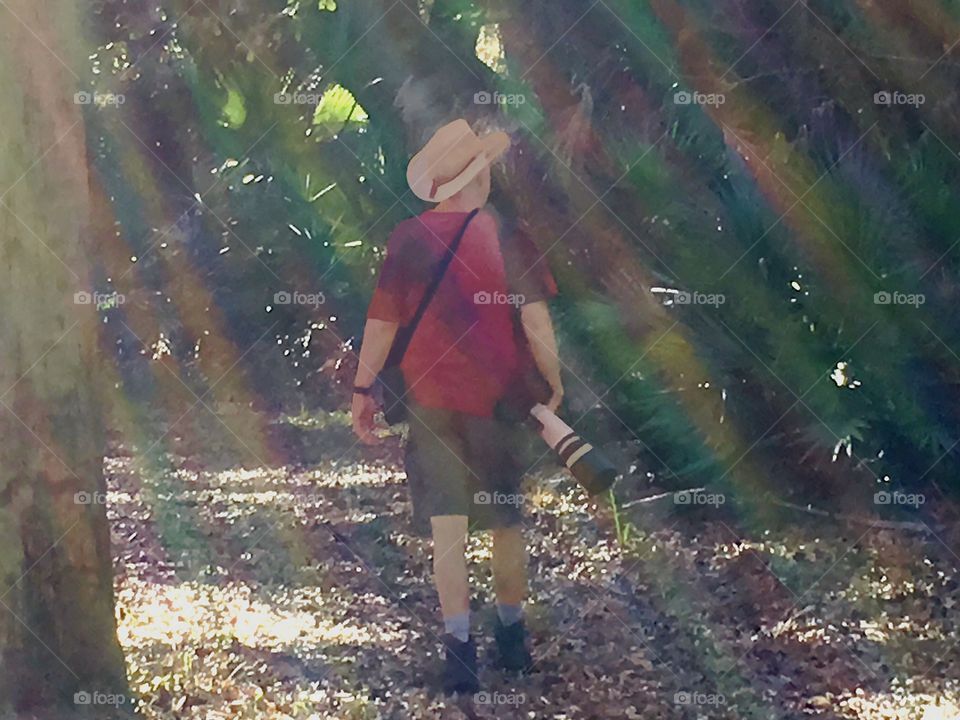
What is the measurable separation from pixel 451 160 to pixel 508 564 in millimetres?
1699

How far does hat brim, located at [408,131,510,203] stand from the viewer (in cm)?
474

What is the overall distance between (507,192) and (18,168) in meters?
2.36

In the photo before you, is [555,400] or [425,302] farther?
[555,400]

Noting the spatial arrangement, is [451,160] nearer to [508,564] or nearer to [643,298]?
[643,298]

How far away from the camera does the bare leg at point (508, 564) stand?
186 inches

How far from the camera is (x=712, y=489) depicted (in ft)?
20.6

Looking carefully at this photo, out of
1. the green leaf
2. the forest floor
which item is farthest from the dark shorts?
the green leaf

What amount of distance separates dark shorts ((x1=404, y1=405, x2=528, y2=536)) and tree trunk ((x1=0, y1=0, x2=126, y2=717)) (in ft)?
3.96

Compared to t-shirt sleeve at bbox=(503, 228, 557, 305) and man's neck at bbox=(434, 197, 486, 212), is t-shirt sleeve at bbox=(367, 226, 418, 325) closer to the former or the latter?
man's neck at bbox=(434, 197, 486, 212)

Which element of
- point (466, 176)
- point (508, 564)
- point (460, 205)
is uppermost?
point (466, 176)

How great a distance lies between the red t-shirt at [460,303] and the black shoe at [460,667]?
3.07 ft

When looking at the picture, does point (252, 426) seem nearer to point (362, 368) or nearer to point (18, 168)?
point (362, 368)

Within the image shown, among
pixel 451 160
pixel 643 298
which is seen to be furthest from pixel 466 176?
pixel 643 298

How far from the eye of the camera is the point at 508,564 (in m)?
4.72
